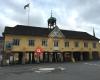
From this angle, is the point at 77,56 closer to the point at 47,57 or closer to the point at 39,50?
the point at 47,57

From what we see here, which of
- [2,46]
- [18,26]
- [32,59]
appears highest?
[18,26]

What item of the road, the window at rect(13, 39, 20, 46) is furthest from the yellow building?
the road

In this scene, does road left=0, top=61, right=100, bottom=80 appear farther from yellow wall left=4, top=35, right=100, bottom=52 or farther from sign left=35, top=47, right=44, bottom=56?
sign left=35, top=47, right=44, bottom=56

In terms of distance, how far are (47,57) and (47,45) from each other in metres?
3.33

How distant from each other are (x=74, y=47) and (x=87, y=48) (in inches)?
195

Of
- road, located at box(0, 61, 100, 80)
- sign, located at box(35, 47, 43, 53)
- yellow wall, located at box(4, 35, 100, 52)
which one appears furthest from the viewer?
sign, located at box(35, 47, 43, 53)

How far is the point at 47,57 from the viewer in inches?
1981

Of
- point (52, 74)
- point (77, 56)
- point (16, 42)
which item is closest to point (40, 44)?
point (16, 42)

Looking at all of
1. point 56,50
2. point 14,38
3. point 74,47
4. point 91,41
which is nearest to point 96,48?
point 91,41

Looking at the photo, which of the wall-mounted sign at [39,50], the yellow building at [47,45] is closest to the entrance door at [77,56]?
the yellow building at [47,45]

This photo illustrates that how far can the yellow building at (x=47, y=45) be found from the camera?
4522 cm

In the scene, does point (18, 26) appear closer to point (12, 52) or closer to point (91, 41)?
point (12, 52)

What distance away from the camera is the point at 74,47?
53.4m

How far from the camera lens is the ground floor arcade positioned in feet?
149
